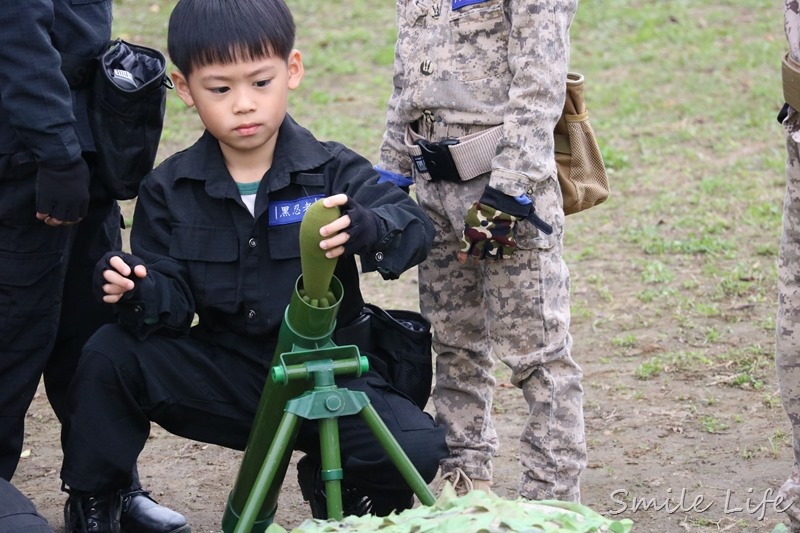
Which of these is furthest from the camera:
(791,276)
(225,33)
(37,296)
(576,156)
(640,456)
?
(640,456)

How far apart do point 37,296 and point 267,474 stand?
1.06 m

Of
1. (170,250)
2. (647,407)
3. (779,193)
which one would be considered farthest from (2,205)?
(779,193)

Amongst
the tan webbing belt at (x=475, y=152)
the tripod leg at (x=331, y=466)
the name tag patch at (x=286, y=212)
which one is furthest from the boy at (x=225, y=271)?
the tripod leg at (x=331, y=466)

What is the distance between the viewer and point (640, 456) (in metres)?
3.96

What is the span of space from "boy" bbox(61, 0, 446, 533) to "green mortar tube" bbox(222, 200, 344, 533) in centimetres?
25

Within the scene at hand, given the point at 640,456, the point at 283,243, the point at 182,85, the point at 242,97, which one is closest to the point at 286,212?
the point at 283,243

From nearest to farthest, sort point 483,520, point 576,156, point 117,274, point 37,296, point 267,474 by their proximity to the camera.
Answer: point 483,520, point 267,474, point 117,274, point 37,296, point 576,156

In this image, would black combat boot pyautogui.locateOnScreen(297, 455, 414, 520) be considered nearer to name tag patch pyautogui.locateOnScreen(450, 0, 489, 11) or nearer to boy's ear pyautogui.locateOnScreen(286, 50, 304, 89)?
boy's ear pyautogui.locateOnScreen(286, 50, 304, 89)

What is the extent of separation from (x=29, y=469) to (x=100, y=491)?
1.02 m

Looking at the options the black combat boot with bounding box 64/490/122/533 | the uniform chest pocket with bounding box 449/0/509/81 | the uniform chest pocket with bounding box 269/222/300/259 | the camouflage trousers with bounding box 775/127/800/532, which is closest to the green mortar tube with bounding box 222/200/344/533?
the uniform chest pocket with bounding box 269/222/300/259

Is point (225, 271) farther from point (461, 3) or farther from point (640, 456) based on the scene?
→ point (640, 456)

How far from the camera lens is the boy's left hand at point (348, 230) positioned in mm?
2545

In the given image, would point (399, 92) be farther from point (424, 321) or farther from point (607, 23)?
point (607, 23)

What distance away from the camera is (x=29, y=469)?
4.07m
